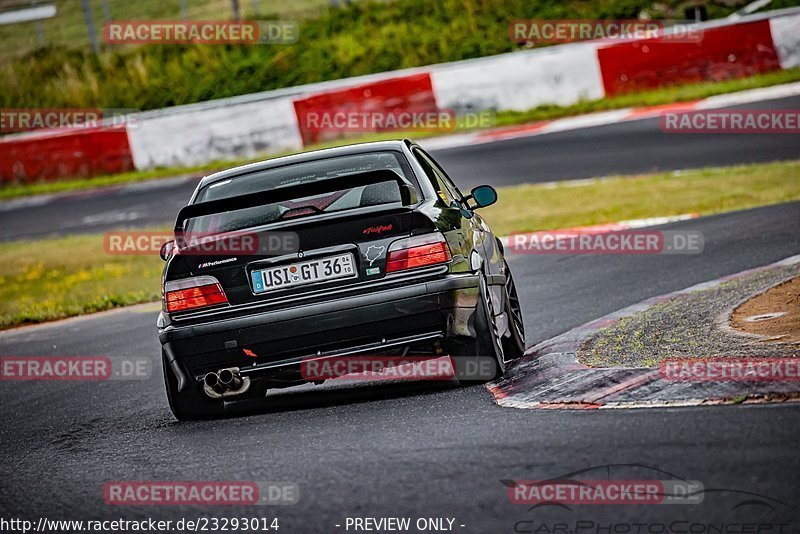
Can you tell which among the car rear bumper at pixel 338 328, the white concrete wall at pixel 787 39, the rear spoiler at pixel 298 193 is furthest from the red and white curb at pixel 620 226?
the white concrete wall at pixel 787 39

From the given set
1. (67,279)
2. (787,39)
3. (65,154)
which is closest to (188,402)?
(67,279)

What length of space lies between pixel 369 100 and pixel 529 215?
303 inches

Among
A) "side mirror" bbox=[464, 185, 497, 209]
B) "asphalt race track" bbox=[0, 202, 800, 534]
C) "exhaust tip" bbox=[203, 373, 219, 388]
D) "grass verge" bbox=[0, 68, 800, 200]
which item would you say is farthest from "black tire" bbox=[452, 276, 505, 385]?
"grass verge" bbox=[0, 68, 800, 200]

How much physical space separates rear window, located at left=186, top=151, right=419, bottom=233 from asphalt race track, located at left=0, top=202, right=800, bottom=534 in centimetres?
101

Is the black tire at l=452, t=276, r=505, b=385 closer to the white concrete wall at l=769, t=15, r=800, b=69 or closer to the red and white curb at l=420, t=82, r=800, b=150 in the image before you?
the red and white curb at l=420, t=82, r=800, b=150

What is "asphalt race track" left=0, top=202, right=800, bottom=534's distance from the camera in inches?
170

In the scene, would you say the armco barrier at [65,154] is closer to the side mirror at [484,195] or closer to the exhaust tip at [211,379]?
the side mirror at [484,195]

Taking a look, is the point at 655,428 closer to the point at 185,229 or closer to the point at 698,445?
the point at 698,445

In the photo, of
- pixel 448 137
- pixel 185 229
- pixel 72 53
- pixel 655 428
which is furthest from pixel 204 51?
pixel 655 428

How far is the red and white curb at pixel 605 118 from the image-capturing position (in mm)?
19984

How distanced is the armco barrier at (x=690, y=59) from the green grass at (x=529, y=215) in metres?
5.62

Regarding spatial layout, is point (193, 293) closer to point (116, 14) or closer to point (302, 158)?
point (302, 158)

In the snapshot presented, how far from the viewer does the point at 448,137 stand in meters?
22.7

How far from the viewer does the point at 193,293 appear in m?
6.50
